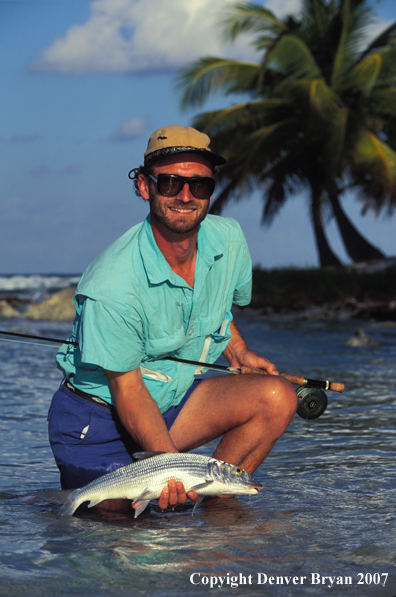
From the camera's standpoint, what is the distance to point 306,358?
9.70 m

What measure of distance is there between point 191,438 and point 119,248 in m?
1.04

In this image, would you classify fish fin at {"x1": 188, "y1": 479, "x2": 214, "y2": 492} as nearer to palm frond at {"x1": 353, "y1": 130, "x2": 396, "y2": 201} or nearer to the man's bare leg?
the man's bare leg

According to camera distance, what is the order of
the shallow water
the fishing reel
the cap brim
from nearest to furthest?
the shallow water
the cap brim
the fishing reel

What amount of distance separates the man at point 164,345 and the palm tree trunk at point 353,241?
2110cm

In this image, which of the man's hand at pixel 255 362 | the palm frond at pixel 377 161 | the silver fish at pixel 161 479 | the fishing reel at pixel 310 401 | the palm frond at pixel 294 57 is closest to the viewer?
the silver fish at pixel 161 479

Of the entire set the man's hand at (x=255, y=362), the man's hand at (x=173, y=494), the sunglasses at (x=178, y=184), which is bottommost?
the man's hand at (x=173, y=494)

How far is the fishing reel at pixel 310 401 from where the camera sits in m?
3.91

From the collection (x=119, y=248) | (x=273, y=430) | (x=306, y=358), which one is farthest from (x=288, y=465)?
(x=306, y=358)

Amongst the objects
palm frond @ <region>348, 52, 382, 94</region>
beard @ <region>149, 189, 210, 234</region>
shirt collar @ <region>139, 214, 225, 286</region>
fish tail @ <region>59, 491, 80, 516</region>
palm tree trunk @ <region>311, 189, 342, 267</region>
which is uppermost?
palm frond @ <region>348, 52, 382, 94</region>

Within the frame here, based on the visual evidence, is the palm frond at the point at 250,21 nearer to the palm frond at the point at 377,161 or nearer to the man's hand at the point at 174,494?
the palm frond at the point at 377,161

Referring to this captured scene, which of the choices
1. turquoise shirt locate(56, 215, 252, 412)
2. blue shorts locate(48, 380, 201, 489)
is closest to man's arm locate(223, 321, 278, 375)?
turquoise shirt locate(56, 215, 252, 412)

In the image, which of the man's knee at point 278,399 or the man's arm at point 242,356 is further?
the man's arm at point 242,356

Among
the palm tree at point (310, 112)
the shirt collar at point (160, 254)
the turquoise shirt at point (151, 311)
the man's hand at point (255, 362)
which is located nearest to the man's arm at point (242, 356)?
the man's hand at point (255, 362)

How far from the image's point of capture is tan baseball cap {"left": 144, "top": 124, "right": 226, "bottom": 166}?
10.5ft
